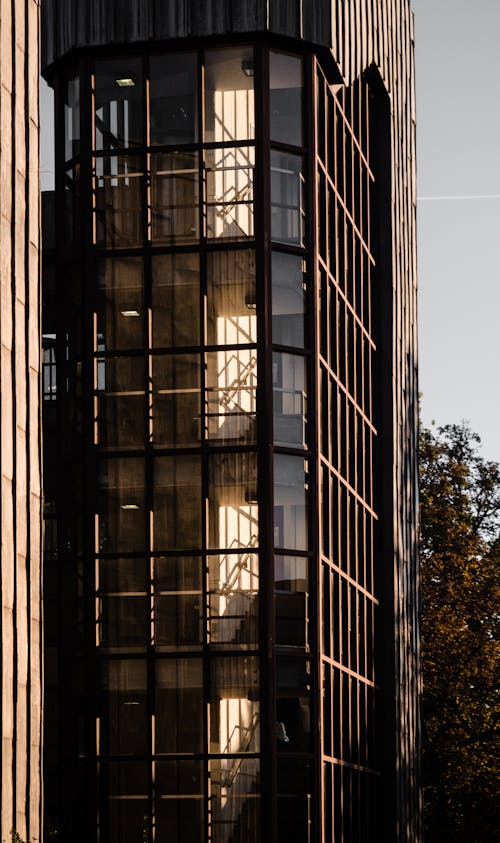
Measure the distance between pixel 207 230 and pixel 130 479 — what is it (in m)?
5.19

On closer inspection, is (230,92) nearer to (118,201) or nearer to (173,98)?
(173,98)

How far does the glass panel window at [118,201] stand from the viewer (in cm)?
3259

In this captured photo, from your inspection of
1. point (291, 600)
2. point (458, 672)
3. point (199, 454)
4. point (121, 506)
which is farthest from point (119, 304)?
point (458, 672)

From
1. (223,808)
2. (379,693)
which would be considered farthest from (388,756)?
(223,808)

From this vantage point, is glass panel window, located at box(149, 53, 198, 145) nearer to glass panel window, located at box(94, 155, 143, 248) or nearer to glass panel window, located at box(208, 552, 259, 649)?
glass panel window, located at box(94, 155, 143, 248)

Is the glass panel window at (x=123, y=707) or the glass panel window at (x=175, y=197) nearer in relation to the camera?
the glass panel window at (x=123, y=707)

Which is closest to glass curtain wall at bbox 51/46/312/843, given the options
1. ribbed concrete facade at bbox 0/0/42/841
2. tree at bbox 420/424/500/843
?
ribbed concrete facade at bbox 0/0/42/841

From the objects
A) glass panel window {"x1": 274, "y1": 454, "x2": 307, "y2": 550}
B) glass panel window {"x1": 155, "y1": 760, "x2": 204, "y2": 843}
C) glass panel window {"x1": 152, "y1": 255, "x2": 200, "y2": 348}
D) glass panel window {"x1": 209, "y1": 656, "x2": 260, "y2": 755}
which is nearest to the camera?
glass panel window {"x1": 155, "y1": 760, "x2": 204, "y2": 843}

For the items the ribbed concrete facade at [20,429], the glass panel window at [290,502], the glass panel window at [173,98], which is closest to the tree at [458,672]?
the glass panel window at [290,502]

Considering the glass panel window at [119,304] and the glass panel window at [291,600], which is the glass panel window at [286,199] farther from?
the glass panel window at [291,600]

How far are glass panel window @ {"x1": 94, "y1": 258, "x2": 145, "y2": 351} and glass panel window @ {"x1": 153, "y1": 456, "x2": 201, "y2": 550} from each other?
2576 mm

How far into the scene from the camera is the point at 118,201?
32.8 metres

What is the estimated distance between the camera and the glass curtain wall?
30469 millimetres

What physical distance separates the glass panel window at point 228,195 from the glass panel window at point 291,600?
663cm
